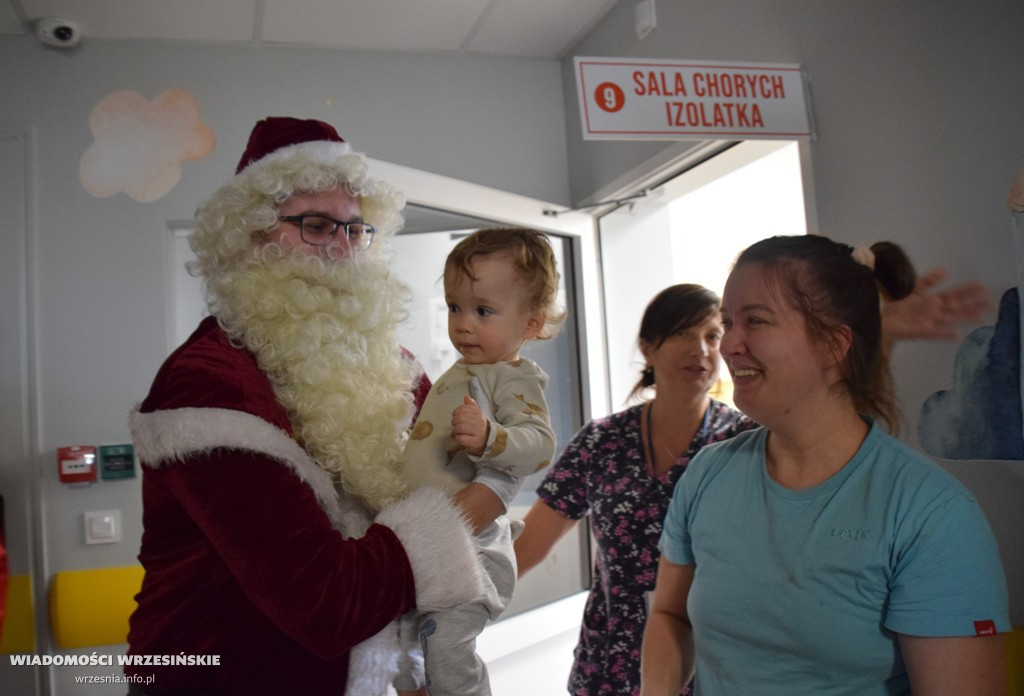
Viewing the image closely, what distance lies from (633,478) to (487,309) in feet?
2.96

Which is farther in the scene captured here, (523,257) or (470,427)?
(523,257)

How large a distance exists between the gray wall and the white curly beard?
1.35 metres

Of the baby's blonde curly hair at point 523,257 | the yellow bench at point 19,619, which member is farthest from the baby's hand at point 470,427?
the yellow bench at point 19,619

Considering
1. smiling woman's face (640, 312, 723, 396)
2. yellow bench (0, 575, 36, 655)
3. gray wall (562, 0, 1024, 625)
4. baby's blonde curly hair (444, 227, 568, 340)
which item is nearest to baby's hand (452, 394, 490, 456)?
baby's blonde curly hair (444, 227, 568, 340)

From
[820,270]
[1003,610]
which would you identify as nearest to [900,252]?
[820,270]

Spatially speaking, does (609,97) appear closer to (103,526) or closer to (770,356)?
(770,356)

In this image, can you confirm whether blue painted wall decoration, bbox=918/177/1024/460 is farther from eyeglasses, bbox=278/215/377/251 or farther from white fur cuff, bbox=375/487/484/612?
eyeglasses, bbox=278/215/377/251

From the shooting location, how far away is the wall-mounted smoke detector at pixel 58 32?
3.07 meters

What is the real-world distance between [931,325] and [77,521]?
307 cm

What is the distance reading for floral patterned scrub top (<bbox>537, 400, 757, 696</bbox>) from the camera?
2.11 metres

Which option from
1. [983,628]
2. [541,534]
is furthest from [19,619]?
[983,628]

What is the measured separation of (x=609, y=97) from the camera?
176 centimetres

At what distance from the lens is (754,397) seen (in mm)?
1307

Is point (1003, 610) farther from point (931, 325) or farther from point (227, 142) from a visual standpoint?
point (227, 142)
